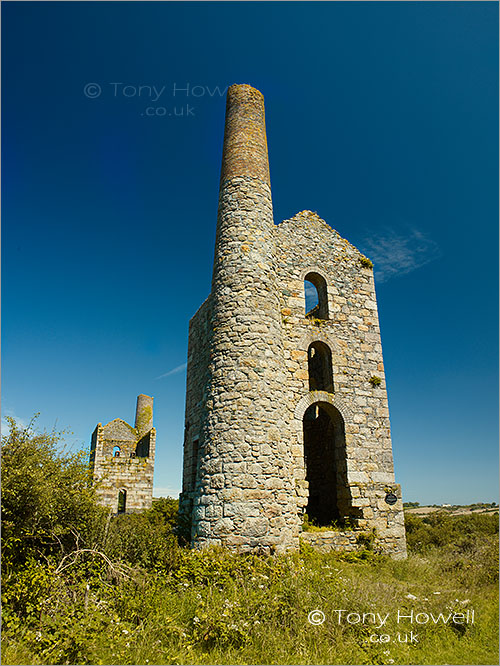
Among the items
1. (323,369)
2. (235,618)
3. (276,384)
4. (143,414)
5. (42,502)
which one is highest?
(143,414)

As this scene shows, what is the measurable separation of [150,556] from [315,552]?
4.13 metres

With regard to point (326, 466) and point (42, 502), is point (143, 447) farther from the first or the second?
point (42, 502)

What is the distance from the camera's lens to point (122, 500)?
21250 mm

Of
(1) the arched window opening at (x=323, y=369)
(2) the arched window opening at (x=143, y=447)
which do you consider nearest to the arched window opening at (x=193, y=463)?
(1) the arched window opening at (x=323, y=369)

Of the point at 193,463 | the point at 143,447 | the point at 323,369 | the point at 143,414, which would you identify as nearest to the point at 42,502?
the point at 193,463

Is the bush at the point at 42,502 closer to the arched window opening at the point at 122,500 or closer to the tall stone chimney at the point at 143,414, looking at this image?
the arched window opening at the point at 122,500

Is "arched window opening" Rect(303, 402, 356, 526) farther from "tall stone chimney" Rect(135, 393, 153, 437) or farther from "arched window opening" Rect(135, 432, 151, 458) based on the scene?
"tall stone chimney" Rect(135, 393, 153, 437)

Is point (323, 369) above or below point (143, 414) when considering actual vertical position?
below

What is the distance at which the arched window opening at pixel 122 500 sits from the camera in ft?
67.6

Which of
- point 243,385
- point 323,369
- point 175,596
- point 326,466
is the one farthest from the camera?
point 326,466

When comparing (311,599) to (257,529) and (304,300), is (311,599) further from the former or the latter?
(304,300)

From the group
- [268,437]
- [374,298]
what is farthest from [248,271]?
[374,298]

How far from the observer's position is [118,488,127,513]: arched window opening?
20609 mm

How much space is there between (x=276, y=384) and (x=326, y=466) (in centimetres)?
512
